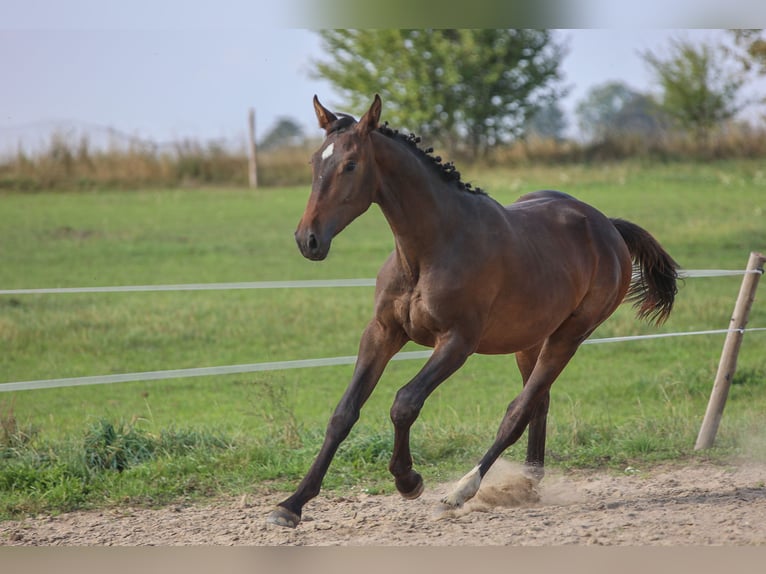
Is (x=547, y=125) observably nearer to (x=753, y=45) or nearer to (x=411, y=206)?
(x=753, y=45)

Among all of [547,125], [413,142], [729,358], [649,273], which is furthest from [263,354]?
[547,125]

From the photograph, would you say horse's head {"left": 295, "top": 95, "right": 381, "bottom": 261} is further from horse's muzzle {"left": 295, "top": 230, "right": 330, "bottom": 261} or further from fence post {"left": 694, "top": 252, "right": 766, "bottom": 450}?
fence post {"left": 694, "top": 252, "right": 766, "bottom": 450}

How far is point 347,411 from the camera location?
13.9 feet

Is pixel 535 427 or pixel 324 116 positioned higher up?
pixel 324 116

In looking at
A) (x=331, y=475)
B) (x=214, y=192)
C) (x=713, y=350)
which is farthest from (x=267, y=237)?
(x=331, y=475)

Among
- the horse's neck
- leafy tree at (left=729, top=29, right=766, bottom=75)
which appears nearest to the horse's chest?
the horse's neck

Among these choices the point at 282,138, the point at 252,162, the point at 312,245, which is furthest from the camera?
the point at 282,138

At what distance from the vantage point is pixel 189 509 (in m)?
4.96

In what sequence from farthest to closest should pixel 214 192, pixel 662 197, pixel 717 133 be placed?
pixel 717 133
pixel 214 192
pixel 662 197

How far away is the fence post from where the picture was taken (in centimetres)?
611

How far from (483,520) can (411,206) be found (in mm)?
1492

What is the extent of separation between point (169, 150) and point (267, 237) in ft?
15.9

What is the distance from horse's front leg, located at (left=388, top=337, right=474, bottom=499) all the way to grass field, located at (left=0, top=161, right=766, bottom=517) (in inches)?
42.0

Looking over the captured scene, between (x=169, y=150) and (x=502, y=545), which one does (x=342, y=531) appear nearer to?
(x=502, y=545)
